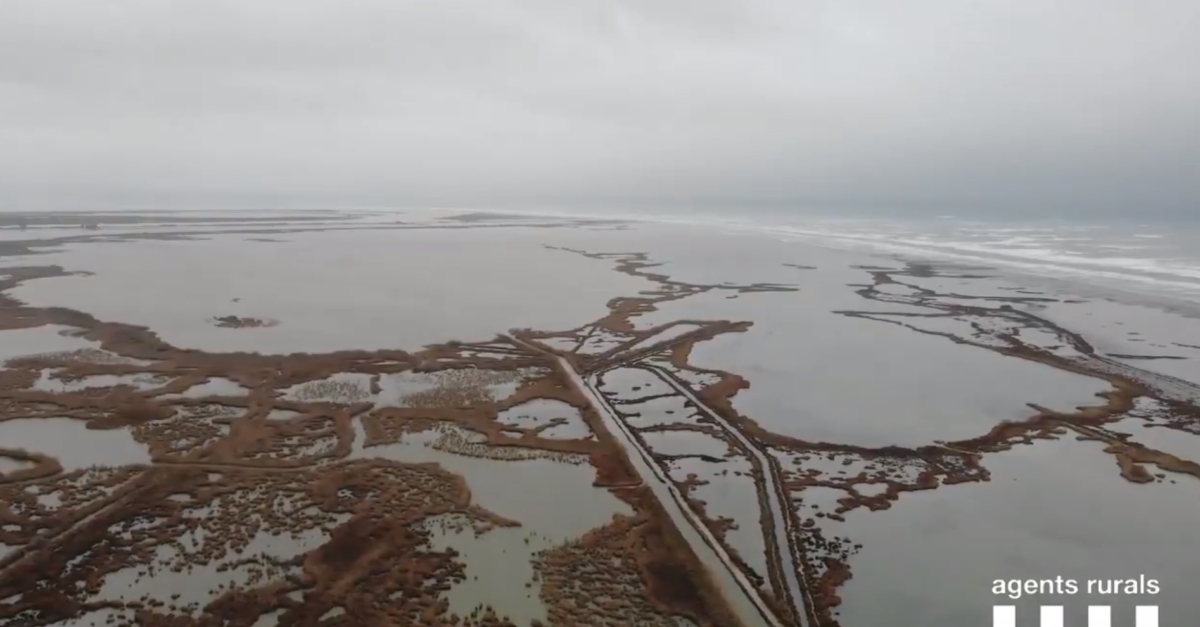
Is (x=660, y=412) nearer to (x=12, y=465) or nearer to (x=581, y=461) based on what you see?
(x=581, y=461)

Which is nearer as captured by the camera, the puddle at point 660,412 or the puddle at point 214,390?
the puddle at point 660,412

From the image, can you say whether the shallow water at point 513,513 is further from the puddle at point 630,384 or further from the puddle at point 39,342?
the puddle at point 39,342

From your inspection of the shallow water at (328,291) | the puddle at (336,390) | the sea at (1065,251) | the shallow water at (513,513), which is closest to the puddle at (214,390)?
the puddle at (336,390)

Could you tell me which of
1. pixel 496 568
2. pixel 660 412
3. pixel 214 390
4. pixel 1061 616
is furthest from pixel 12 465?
pixel 1061 616

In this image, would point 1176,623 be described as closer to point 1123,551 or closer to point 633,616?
point 1123,551

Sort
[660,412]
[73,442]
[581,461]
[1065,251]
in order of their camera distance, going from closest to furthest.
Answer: [581,461] < [73,442] < [660,412] < [1065,251]

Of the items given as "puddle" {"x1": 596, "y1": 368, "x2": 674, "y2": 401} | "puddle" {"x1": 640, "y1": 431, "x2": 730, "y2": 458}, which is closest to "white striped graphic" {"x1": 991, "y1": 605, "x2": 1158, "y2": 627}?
"puddle" {"x1": 640, "y1": 431, "x2": 730, "y2": 458}
